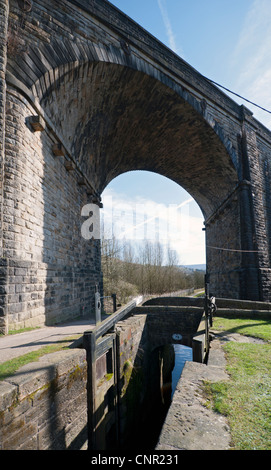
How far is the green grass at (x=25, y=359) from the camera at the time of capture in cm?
283

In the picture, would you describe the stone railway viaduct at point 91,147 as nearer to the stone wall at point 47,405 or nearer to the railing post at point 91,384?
the stone wall at point 47,405

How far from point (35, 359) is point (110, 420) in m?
2.65

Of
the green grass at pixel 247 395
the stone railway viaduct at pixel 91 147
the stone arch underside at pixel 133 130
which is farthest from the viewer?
the stone arch underside at pixel 133 130

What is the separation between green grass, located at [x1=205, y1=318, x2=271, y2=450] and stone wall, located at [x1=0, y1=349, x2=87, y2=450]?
1830 mm

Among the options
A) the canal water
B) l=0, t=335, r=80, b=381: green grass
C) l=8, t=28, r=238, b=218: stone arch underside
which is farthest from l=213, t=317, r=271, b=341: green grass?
l=8, t=28, r=238, b=218: stone arch underside

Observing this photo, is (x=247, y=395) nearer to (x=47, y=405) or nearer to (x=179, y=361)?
(x=47, y=405)

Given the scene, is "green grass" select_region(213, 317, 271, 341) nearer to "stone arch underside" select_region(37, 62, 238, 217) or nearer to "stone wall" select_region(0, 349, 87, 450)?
"stone wall" select_region(0, 349, 87, 450)

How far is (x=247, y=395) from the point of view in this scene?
2.86 metres

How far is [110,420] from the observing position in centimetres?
486

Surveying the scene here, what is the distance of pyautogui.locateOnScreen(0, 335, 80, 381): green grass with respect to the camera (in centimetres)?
283

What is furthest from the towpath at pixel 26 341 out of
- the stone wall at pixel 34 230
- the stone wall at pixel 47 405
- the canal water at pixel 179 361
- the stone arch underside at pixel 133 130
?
the canal water at pixel 179 361

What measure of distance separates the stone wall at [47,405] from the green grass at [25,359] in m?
0.10

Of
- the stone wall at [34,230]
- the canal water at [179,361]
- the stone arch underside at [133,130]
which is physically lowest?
the canal water at [179,361]
